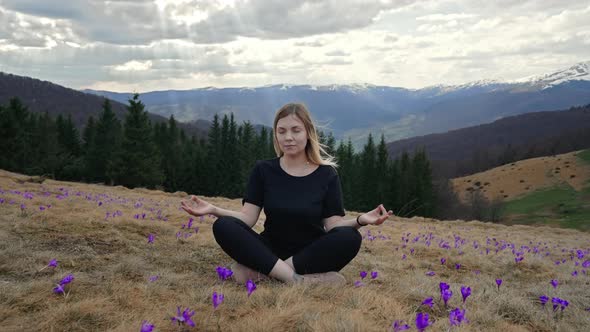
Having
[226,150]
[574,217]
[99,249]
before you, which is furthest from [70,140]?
[574,217]

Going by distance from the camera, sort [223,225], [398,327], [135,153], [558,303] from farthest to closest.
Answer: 1. [135,153]
2. [223,225]
3. [558,303]
4. [398,327]

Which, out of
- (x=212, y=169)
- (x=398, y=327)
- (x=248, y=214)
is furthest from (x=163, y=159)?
(x=398, y=327)

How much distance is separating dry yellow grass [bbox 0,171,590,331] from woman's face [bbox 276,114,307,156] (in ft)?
5.50

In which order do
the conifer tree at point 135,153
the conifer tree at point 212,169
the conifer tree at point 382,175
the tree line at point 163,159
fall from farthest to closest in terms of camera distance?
the conifer tree at point 212,169, the conifer tree at point 382,175, the tree line at point 163,159, the conifer tree at point 135,153

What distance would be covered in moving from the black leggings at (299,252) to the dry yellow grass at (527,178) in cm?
8800

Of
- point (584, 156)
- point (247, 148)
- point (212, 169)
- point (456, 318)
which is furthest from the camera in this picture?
point (584, 156)

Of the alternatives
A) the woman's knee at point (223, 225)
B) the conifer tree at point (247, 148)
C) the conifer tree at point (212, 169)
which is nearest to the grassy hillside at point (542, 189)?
the conifer tree at point (247, 148)

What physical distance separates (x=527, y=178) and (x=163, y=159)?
275ft

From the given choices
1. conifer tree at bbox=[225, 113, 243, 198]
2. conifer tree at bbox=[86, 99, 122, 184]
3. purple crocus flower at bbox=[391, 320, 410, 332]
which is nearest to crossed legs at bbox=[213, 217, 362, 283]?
A: purple crocus flower at bbox=[391, 320, 410, 332]

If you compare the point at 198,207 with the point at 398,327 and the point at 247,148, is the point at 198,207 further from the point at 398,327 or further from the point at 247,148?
the point at 247,148

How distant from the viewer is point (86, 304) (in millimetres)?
3203

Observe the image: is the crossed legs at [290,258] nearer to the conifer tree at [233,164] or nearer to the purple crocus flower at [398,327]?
the purple crocus flower at [398,327]

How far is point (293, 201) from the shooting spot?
490cm

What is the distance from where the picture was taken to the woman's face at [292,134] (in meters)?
4.95
